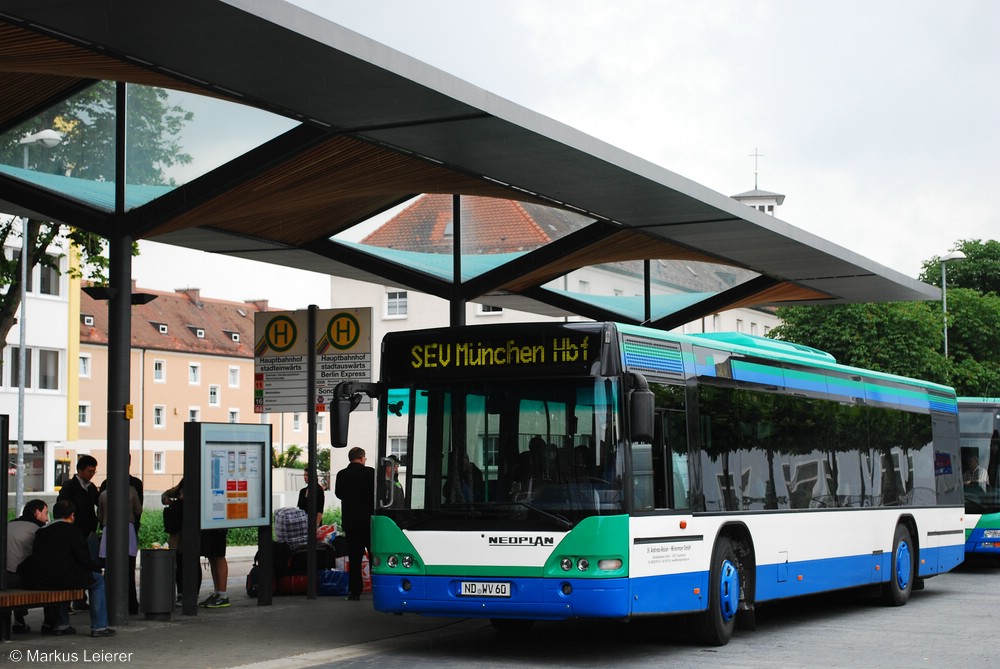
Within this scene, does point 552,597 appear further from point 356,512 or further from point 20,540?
point 356,512

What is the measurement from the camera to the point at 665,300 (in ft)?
78.4

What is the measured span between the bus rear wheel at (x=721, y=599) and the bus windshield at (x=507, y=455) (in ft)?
5.85

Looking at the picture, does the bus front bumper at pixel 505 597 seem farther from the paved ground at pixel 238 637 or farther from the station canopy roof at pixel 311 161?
the station canopy roof at pixel 311 161

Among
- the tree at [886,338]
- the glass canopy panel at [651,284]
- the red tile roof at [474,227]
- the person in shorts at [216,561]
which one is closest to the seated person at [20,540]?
the person in shorts at [216,561]

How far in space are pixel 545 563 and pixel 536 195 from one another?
5925 mm

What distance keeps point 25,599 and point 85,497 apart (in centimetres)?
317

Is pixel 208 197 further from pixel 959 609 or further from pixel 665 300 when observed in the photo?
pixel 665 300

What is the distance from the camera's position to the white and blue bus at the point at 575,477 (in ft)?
38.7

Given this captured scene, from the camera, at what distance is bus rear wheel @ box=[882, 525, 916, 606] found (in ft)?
57.6

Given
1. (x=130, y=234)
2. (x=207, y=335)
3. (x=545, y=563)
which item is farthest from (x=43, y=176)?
(x=207, y=335)

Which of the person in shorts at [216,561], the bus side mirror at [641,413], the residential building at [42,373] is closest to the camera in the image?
the bus side mirror at [641,413]

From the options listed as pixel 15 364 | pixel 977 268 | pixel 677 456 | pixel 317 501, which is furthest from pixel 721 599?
pixel 977 268

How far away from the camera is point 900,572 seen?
1775cm

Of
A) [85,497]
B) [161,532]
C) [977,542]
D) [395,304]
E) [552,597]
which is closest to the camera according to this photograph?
[552,597]
